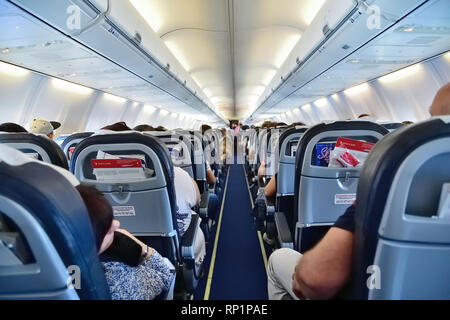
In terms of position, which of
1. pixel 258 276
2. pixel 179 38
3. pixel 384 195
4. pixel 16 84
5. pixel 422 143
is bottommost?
pixel 258 276

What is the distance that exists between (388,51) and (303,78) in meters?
2.48

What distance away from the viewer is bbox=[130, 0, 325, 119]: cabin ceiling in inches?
184

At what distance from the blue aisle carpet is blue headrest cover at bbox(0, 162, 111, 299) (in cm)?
235

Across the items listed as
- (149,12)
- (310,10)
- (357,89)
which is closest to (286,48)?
(310,10)

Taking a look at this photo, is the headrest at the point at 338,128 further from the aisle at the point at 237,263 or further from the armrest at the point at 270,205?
the aisle at the point at 237,263

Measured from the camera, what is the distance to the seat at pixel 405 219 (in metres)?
0.75

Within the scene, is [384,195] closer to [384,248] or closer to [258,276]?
[384,248]

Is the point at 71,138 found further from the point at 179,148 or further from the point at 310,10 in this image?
the point at 310,10

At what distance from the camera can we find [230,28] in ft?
18.2

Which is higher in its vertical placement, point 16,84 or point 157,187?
point 16,84

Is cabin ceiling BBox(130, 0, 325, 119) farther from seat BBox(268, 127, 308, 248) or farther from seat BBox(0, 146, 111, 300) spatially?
seat BBox(0, 146, 111, 300)

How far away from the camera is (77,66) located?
4594 mm

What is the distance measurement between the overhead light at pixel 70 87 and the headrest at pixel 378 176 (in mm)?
7118
